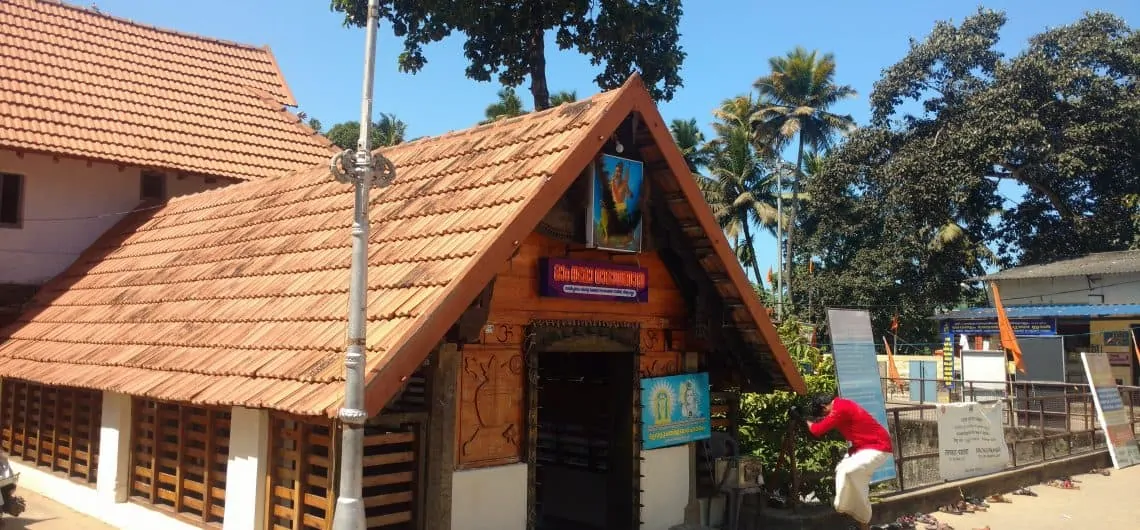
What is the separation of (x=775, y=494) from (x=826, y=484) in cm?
63

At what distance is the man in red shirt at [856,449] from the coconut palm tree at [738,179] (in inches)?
1512

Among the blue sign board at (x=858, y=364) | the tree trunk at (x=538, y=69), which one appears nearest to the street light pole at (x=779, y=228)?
the tree trunk at (x=538, y=69)

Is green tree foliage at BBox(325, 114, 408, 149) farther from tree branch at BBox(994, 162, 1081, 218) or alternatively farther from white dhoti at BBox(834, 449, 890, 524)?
white dhoti at BBox(834, 449, 890, 524)

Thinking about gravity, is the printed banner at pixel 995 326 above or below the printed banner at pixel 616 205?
below

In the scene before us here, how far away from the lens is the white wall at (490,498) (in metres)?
7.46

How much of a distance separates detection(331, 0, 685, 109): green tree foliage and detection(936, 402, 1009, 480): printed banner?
1365cm

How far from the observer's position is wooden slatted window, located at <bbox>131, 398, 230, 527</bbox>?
27.4ft

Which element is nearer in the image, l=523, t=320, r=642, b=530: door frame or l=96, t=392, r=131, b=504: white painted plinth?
l=523, t=320, r=642, b=530: door frame

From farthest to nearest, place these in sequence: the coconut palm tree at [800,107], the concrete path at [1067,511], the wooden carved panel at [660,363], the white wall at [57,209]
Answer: the coconut palm tree at [800,107], the white wall at [57,209], the concrete path at [1067,511], the wooden carved panel at [660,363]

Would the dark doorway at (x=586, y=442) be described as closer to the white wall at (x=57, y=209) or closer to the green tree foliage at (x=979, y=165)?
the white wall at (x=57, y=209)

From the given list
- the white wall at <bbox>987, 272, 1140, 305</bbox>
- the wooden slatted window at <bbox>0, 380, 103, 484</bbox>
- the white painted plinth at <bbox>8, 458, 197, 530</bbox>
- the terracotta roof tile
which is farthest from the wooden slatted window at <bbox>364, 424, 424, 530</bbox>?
the white wall at <bbox>987, 272, 1140, 305</bbox>

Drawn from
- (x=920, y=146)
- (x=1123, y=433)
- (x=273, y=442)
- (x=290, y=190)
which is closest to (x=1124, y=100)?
(x=920, y=146)

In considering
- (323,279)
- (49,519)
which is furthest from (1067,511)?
(49,519)

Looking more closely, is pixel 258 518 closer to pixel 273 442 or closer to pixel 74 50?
pixel 273 442
